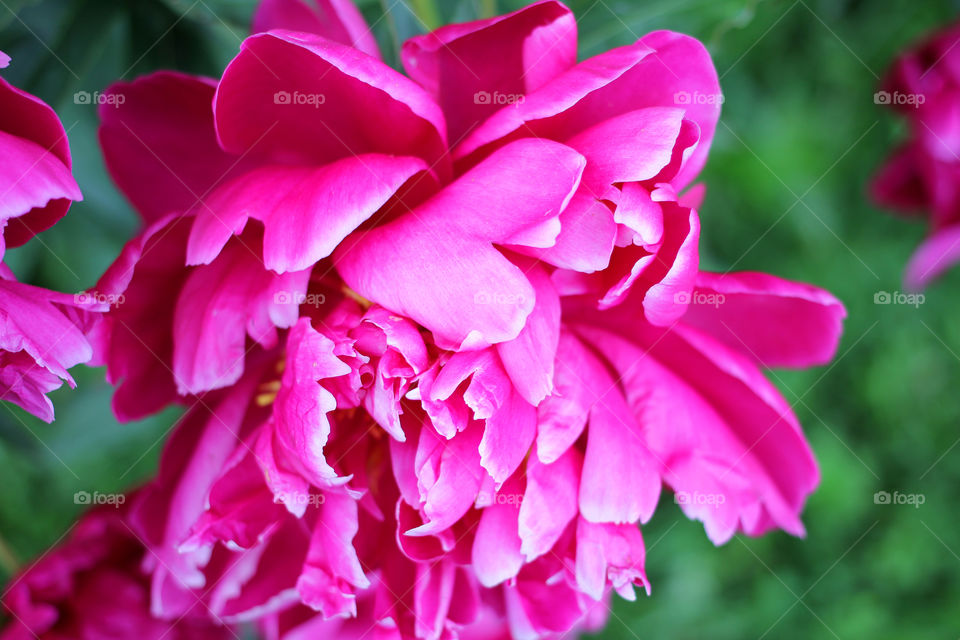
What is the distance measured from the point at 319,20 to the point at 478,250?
226mm

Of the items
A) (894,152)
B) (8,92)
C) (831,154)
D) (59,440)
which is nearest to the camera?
(8,92)

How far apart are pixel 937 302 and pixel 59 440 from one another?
3.94 feet

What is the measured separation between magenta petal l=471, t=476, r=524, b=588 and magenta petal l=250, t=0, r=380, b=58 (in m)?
0.31

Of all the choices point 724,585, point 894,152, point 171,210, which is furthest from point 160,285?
point 724,585

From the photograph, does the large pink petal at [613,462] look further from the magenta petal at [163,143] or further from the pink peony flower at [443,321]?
the magenta petal at [163,143]

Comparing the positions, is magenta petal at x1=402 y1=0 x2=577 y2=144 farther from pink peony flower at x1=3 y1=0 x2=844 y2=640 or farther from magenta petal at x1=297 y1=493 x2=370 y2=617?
magenta petal at x1=297 y1=493 x2=370 y2=617

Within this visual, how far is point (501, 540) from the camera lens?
0.55 m

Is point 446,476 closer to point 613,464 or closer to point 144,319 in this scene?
point 613,464

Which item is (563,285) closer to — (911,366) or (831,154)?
(831,154)

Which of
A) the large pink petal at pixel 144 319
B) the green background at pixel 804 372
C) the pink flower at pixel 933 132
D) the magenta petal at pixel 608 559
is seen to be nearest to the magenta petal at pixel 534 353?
the magenta petal at pixel 608 559

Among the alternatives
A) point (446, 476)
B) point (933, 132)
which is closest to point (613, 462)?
point (446, 476)

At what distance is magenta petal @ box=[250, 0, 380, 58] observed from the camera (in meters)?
0.56

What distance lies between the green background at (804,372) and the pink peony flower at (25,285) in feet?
1.04

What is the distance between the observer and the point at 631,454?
0.55 meters
